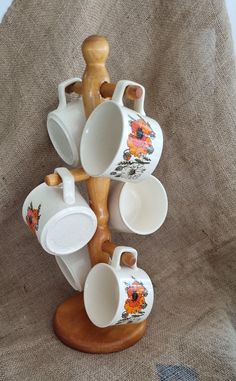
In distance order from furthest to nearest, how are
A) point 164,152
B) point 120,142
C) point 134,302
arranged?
point 164,152
point 134,302
point 120,142

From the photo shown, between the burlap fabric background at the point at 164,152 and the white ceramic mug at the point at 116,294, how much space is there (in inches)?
2.2

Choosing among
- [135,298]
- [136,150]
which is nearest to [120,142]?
[136,150]

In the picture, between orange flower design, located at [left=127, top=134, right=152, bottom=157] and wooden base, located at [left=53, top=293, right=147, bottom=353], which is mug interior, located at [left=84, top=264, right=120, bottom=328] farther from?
orange flower design, located at [left=127, top=134, right=152, bottom=157]

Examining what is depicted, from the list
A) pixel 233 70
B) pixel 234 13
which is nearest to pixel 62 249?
pixel 233 70

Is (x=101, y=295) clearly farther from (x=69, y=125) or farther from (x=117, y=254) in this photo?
(x=69, y=125)

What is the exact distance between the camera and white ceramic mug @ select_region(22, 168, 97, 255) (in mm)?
708

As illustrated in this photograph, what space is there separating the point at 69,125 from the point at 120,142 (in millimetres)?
110

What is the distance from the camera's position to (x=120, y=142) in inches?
25.8

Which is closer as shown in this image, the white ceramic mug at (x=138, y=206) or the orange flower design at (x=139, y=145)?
the orange flower design at (x=139, y=145)

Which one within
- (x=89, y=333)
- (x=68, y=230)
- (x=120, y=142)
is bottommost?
(x=89, y=333)

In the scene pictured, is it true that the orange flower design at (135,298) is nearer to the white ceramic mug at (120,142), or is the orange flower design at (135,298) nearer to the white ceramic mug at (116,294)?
the white ceramic mug at (116,294)

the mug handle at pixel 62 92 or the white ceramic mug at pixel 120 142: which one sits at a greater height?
the mug handle at pixel 62 92

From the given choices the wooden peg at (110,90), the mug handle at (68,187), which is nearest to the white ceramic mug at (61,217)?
the mug handle at (68,187)

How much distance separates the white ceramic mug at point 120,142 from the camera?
26.1 inches
